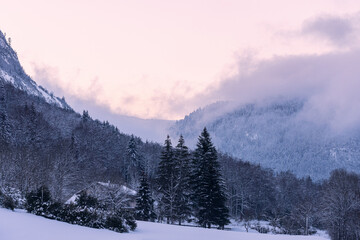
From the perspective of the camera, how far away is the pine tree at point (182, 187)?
3809cm

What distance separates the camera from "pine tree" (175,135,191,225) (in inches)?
1500

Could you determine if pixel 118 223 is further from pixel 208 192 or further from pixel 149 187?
pixel 149 187

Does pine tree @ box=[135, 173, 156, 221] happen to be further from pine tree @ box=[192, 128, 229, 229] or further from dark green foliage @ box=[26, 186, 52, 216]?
dark green foliage @ box=[26, 186, 52, 216]

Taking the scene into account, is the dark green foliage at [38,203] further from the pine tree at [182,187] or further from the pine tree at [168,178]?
the pine tree at [168,178]

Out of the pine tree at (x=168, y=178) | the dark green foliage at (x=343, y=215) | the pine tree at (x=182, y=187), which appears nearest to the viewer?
the pine tree at (x=182, y=187)

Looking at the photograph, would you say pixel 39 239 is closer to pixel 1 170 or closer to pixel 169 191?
pixel 1 170

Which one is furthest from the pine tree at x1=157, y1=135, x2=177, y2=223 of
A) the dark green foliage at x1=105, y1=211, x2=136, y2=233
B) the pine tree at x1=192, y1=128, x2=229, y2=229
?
the dark green foliage at x1=105, y1=211, x2=136, y2=233

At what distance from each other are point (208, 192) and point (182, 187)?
4897mm

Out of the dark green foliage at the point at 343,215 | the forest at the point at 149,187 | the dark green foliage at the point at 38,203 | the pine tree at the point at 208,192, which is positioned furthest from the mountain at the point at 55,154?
the dark green foliage at the point at 343,215

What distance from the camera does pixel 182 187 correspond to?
38.5 meters

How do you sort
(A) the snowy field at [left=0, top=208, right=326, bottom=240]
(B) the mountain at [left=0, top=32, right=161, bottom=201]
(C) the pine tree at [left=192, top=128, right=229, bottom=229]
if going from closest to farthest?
1. (A) the snowy field at [left=0, top=208, right=326, bottom=240]
2. (C) the pine tree at [left=192, top=128, right=229, bottom=229]
3. (B) the mountain at [left=0, top=32, right=161, bottom=201]

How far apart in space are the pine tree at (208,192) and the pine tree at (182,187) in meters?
1.83

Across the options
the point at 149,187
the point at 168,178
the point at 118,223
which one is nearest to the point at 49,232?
the point at 118,223

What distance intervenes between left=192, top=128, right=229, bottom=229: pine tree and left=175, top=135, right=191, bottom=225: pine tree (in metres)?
1.83
